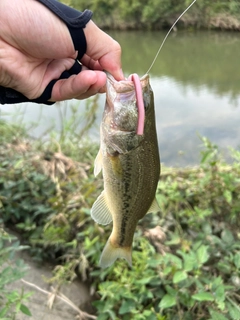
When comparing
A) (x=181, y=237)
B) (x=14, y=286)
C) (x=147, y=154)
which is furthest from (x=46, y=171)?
(x=147, y=154)

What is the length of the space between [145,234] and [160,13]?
65.3 feet

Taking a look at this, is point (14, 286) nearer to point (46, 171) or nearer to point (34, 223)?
point (34, 223)

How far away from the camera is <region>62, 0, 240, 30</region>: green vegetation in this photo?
16.9 m

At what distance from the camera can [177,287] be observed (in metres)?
2.27

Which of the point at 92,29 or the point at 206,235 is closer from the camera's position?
the point at 92,29

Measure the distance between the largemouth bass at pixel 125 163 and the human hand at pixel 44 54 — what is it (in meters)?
0.14

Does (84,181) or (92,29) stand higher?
(92,29)

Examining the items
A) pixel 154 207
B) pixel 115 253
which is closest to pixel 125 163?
pixel 154 207

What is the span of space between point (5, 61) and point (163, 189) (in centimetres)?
186

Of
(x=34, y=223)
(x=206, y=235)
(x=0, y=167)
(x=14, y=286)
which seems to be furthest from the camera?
(x=0, y=167)

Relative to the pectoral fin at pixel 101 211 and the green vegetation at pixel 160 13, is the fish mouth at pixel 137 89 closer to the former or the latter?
the pectoral fin at pixel 101 211

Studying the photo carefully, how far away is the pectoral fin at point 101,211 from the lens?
5.94ft

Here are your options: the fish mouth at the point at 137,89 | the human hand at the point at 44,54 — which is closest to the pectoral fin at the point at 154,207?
the fish mouth at the point at 137,89

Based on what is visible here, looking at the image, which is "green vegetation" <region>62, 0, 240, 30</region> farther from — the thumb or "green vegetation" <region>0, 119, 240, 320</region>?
the thumb
